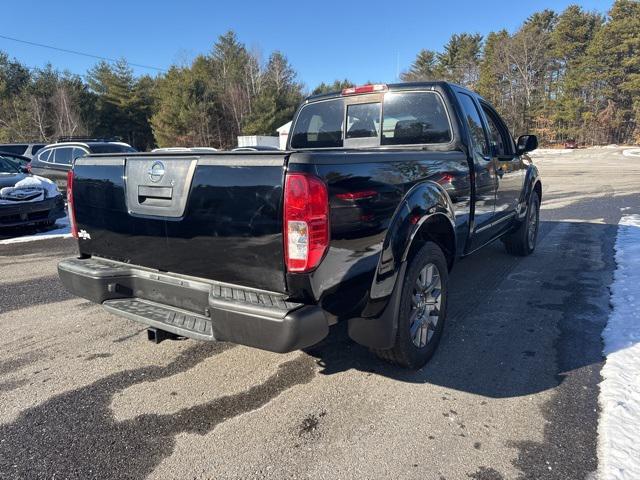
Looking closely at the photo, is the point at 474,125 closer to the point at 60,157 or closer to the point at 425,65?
the point at 60,157

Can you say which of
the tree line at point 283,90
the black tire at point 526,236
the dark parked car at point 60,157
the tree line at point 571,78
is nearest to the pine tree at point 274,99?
the tree line at point 283,90

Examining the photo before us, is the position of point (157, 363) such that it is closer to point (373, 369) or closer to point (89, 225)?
point (89, 225)

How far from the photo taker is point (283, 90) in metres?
51.9

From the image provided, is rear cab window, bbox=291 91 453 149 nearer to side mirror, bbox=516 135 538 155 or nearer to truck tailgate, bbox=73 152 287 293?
side mirror, bbox=516 135 538 155

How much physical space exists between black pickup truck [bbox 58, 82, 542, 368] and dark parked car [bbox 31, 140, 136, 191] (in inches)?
340

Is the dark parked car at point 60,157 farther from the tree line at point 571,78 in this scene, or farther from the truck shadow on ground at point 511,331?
the tree line at point 571,78

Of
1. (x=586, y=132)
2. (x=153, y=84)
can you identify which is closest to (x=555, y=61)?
(x=586, y=132)

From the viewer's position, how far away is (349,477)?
2066mm

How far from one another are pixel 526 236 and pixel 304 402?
4.38 metres

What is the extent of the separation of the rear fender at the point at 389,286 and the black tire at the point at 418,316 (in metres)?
0.09

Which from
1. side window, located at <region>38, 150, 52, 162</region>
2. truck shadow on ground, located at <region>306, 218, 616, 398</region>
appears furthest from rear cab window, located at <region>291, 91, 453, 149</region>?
side window, located at <region>38, 150, 52, 162</region>

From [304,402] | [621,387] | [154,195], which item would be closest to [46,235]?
[154,195]

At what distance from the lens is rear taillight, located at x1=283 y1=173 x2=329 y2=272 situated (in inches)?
82.3

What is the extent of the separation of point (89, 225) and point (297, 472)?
2182mm
